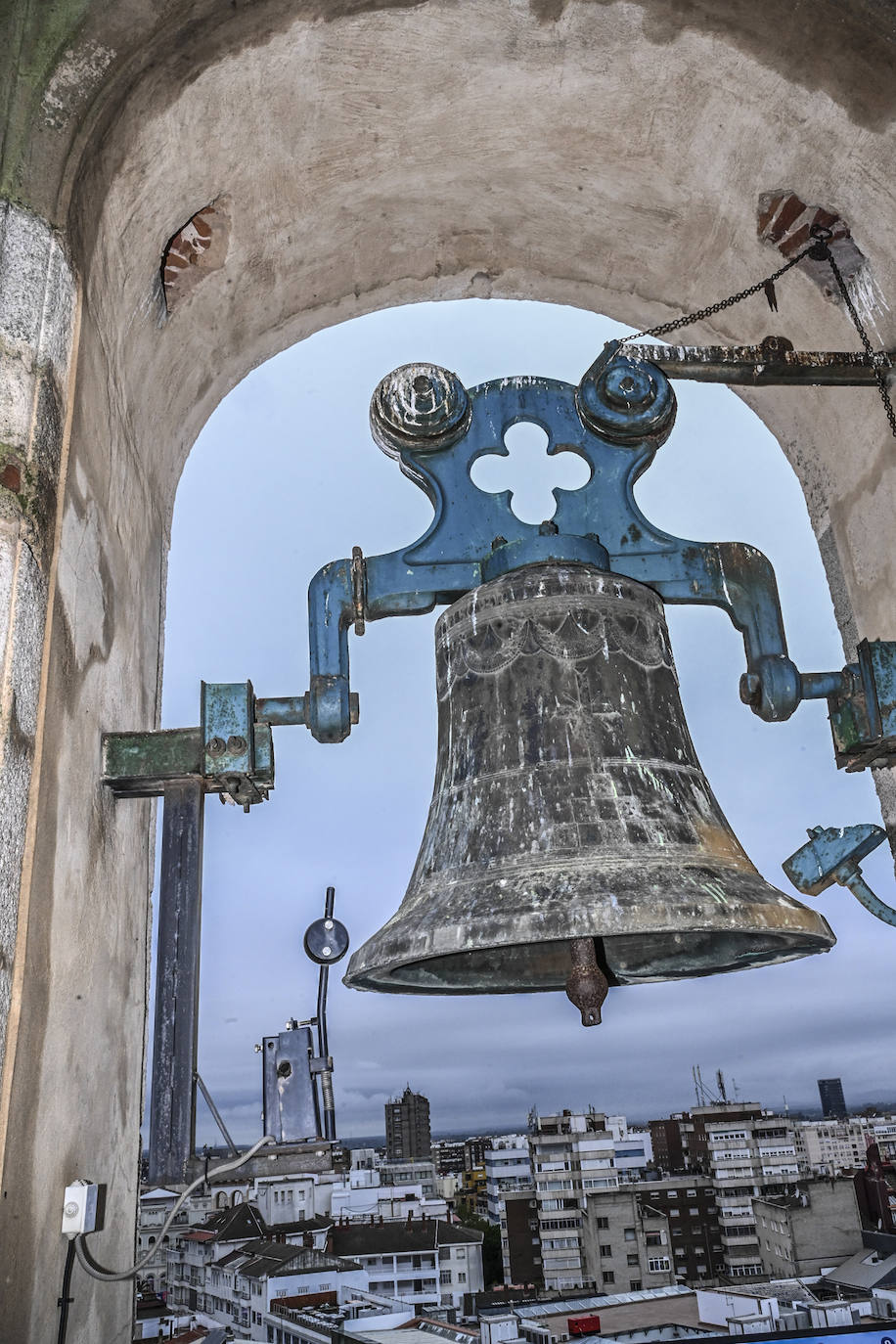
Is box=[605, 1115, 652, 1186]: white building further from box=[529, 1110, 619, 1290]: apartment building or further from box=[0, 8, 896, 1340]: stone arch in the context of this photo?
box=[0, 8, 896, 1340]: stone arch

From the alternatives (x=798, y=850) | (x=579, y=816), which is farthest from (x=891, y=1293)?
(x=579, y=816)

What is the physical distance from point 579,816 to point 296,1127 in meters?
1.06

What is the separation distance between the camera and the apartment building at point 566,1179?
28.9 metres

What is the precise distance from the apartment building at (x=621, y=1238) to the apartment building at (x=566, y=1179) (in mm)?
842

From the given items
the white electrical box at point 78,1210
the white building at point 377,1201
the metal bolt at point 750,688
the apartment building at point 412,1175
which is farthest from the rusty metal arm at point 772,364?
the apartment building at point 412,1175

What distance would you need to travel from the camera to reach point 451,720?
93.6 inches

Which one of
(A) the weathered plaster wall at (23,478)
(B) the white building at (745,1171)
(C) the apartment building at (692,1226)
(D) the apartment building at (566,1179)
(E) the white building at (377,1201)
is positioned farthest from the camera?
(C) the apartment building at (692,1226)

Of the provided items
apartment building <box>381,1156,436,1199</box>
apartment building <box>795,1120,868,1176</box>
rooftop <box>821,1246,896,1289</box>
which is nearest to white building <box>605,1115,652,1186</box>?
apartment building <box>795,1120,868,1176</box>

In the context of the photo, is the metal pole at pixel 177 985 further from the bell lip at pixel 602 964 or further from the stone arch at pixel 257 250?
the bell lip at pixel 602 964

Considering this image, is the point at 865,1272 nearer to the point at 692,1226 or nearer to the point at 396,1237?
the point at 396,1237

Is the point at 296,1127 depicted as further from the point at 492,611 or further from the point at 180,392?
the point at 180,392

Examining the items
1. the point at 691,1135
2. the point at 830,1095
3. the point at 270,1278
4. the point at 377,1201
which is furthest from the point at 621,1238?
the point at 830,1095

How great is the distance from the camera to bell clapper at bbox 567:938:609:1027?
195 centimetres

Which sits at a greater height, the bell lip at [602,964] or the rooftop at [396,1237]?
the bell lip at [602,964]
